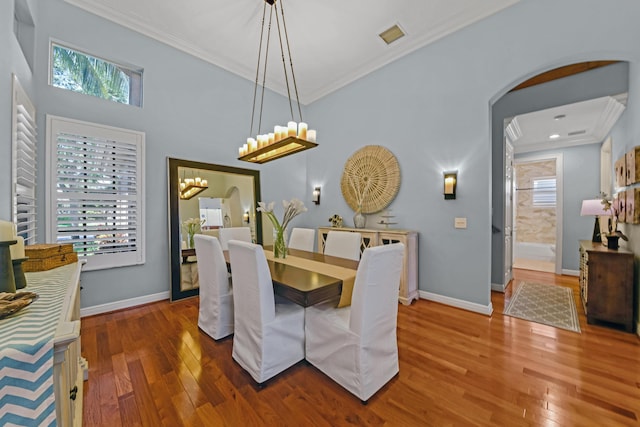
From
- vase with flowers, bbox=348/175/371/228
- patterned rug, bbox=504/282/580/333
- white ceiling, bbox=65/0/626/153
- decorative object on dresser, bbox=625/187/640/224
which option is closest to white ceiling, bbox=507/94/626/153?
white ceiling, bbox=65/0/626/153

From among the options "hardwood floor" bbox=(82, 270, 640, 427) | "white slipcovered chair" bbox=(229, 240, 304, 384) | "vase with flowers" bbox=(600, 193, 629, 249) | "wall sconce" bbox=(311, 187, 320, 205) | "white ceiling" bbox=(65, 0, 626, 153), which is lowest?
"hardwood floor" bbox=(82, 270, 640, 427)

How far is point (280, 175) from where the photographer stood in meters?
4.76

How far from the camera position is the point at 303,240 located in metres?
3.38

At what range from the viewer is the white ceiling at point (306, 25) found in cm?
286

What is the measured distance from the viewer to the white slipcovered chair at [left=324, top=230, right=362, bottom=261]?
2.79m

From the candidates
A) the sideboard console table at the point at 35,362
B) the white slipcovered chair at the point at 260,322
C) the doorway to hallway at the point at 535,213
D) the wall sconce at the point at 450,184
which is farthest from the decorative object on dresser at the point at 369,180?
the doorway to hallway at the point at 535,213

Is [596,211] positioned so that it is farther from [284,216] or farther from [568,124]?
[284,216]

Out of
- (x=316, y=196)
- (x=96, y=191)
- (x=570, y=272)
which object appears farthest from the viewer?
(x=316, y=196)

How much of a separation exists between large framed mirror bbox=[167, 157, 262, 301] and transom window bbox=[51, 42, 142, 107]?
0.93 meters

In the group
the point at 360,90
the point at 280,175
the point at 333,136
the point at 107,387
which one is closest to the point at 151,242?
the point at 107,387

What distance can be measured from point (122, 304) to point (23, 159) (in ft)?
6.04

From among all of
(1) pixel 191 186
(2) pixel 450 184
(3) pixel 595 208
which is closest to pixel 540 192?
(3) pixel 595 208

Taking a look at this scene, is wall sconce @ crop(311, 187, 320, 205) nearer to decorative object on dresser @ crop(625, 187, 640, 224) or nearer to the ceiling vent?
the ceiling vent

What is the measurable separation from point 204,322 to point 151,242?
1472mm
